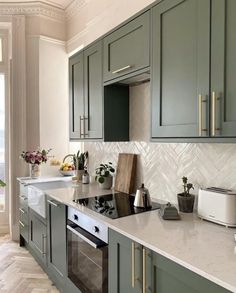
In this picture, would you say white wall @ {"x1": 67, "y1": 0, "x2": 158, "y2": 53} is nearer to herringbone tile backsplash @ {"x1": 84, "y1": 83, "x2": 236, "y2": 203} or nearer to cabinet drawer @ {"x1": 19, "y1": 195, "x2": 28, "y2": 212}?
herringbone tile backsplash @ {"x1": 84, "y1": 83, "x2": 236, "y2": 203}

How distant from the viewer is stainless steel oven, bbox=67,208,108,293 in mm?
1667

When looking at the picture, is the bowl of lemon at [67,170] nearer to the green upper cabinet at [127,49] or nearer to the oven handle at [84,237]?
the oven handle at [84,237]

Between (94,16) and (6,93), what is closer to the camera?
(94,16)

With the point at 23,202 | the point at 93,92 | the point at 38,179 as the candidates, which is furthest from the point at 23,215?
the point at 93,92

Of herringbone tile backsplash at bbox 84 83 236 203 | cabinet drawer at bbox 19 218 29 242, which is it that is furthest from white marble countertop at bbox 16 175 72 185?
herringbone tile backsplash at bbox 84 83 236 203

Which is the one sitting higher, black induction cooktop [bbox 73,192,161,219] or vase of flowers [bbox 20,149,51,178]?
vase of flowers [bbox 20,149,51,178]

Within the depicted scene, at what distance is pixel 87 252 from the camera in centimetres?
187

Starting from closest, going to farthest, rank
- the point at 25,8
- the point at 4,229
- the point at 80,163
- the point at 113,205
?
the point at 113,205, the point at 80,163, the point at 25,8, the point at 4,229

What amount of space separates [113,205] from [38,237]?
1.25 metres

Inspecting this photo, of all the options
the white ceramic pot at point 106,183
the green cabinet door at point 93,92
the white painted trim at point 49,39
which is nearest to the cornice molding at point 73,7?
the white painted trim at point 49,39

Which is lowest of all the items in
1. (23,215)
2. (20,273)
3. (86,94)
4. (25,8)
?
(20,273)

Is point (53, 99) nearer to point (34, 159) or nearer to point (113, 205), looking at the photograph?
point (34, 159)

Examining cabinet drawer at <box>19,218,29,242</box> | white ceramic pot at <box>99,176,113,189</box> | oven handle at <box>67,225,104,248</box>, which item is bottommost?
cabinet drawer at <box>19,218,29,242</box>

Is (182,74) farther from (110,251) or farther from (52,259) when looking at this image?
(52,259)
